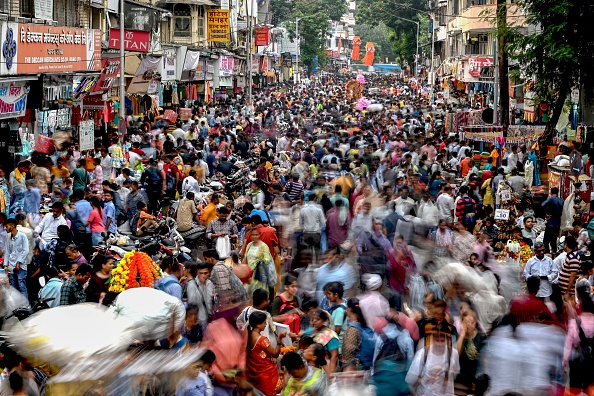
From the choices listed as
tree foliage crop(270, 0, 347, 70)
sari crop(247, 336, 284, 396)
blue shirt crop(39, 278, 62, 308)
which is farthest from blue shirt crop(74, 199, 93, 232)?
tree foliage crop(270, 0, 347, 70)

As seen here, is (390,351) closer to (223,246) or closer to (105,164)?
(223,246)

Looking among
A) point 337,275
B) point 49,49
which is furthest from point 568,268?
point 49,49

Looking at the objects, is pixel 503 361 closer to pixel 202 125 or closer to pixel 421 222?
pixel 421 222

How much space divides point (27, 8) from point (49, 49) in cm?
187

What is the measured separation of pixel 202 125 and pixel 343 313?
937 inches

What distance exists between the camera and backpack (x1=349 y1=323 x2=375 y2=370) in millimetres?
8820

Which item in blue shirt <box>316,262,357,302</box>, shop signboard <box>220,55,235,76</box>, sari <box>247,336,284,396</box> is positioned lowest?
sari <box>247,336,284,396</box>

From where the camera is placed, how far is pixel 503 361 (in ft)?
26.7

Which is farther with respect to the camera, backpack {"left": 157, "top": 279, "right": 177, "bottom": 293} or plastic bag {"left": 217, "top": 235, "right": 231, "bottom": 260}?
plastic bag {"left": 217, "top": 235, "right": 231, "bottom": 260}

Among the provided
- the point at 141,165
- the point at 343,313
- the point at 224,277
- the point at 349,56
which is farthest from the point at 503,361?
the point at 349,56

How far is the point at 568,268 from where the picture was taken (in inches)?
516

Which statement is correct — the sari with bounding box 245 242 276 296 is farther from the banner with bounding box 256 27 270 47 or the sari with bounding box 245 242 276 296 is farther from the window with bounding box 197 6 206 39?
the banner with bounding box 256 27 270 47

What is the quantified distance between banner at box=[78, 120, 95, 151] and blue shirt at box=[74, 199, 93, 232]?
7.46 meters

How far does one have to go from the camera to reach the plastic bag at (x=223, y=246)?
1350 cm
